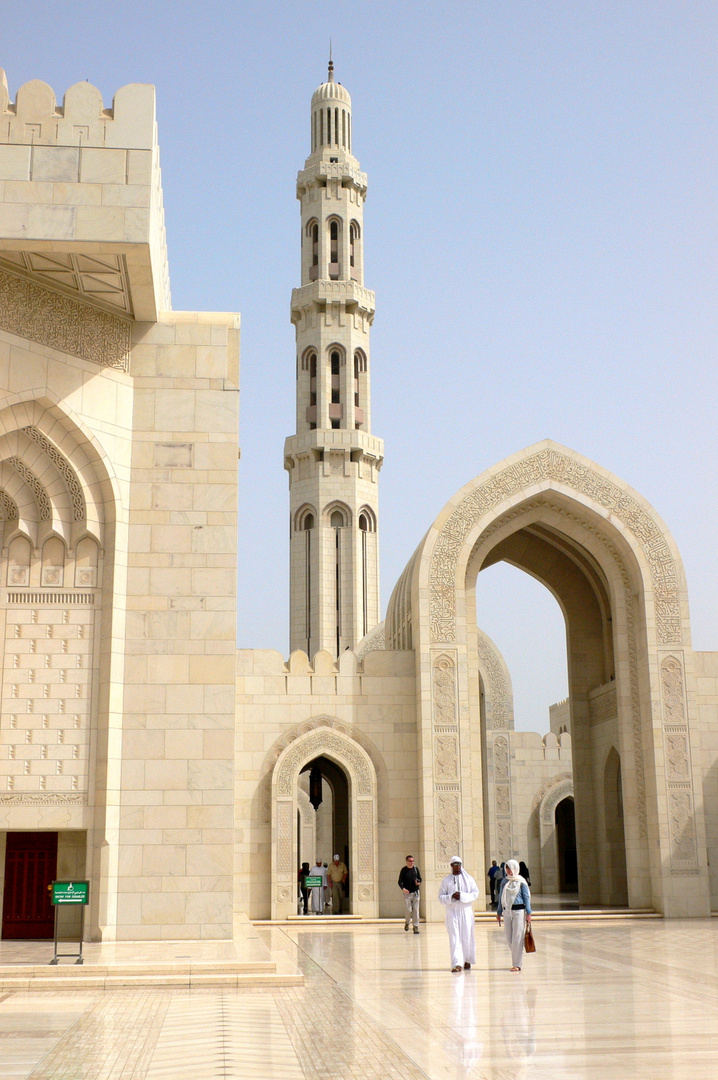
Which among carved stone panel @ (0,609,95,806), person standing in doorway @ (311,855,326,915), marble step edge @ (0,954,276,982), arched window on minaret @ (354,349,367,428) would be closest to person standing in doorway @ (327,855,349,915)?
person standing in doorway @ (311,855,326,915)

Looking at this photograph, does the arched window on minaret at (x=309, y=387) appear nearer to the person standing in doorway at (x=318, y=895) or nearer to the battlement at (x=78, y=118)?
the person standing in doorway at (x=318, y=895)

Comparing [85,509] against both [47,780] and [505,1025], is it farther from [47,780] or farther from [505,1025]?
[505,1025]

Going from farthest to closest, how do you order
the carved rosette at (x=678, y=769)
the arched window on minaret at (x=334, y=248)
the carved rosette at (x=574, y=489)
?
the arched window on minaret at (x=334, y=248) < the carved rosette at (x=574, y=489) < the carved rosette at (x=678, y=769)

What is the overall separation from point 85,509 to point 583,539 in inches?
356

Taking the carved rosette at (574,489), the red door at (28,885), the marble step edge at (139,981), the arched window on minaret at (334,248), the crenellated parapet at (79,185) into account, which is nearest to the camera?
the marble step edge at (139,981)

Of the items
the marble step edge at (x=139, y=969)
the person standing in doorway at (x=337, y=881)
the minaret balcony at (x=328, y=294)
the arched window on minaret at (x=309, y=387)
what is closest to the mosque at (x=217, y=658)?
the person standing in doorway at (x=337, y=881)

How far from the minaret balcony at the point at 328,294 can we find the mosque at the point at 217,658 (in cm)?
399

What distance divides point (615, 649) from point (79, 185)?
10.8 m

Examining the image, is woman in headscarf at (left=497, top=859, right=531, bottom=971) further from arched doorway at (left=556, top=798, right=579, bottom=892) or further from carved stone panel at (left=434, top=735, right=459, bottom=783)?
arched doorway at (left=556, top=798, right=579, bottom=892)

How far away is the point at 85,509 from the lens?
10.4 meters

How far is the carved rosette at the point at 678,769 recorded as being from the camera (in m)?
15.5

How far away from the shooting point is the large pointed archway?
1550 cm

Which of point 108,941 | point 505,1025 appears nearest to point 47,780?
point 108,941

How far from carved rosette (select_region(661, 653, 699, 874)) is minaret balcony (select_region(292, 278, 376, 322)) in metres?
16.9
